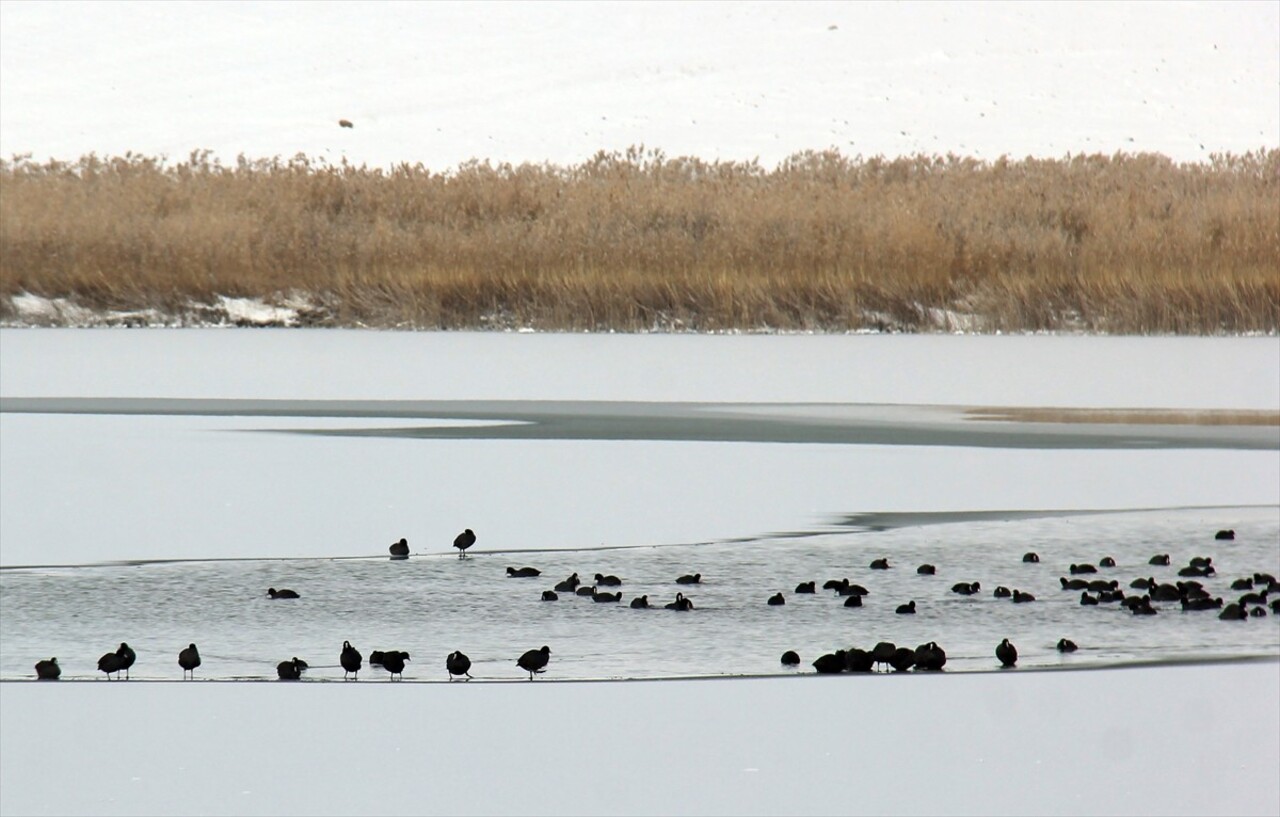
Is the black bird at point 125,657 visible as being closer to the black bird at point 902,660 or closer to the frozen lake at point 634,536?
the frozen lake at point 634,536

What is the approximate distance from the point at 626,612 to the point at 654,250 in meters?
13.3

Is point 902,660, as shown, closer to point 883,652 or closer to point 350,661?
point 883,652

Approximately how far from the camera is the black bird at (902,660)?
185 inches

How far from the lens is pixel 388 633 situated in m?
5.19

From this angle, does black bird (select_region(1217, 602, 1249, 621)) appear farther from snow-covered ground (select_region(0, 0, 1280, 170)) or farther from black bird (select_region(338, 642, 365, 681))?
snow-covered ground (select_region(0, 0, 1280, 170))

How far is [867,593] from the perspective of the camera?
5723mm

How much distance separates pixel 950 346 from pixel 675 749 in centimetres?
1245

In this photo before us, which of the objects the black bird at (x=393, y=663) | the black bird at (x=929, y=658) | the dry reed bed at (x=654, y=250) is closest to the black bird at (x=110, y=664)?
the black bird at (x=393, y=663)

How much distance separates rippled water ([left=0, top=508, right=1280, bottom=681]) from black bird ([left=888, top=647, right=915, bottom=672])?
0.15m

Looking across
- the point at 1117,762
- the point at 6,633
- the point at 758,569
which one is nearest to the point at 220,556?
the point at 6,633

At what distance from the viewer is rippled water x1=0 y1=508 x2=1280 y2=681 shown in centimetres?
489

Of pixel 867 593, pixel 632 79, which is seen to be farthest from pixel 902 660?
pixel 632 79

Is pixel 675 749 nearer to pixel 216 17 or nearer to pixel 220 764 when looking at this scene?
pixel 220 764

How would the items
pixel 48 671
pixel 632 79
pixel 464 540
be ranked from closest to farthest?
pixel 48 671
pixel 464 540
pixel 632 79
